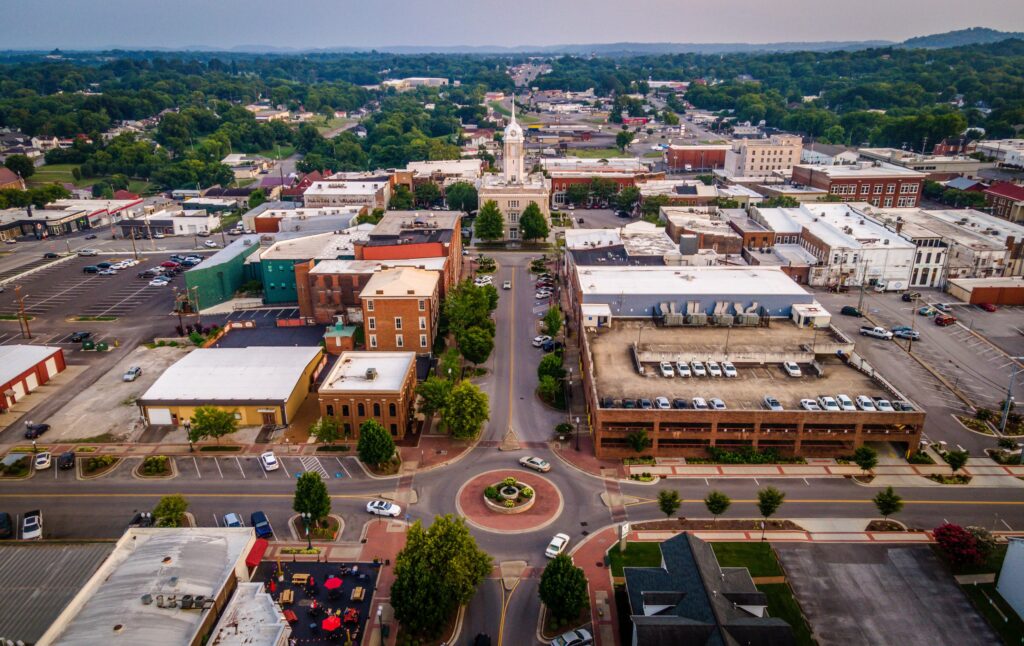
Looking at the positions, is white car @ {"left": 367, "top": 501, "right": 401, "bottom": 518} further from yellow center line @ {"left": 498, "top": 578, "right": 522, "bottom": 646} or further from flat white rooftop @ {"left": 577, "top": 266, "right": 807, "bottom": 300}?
flat white rooftop @ {"left": 577, "top": 266, "right": 807, "bottom": 300}

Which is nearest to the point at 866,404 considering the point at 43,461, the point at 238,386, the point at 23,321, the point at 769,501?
the point at 769,501

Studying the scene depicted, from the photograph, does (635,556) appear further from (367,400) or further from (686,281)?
(686,281)

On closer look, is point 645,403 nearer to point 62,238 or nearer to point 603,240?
point 603,240

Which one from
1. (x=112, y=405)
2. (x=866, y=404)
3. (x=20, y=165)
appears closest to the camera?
(x=866, y=404)

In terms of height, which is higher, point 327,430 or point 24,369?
point 24,369

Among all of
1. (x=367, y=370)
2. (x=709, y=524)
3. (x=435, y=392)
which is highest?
(x=367, y=370)

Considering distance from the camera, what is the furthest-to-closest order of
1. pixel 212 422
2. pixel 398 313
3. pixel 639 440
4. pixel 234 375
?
1. pixel 398 313
2. pixel 234 375
3. pixel 212 422
4. pixel 639 440

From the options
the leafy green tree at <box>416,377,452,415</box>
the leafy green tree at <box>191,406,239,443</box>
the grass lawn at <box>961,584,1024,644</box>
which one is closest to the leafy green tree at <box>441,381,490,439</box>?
the leafy green tree at <box>416,377,452,415</box>
